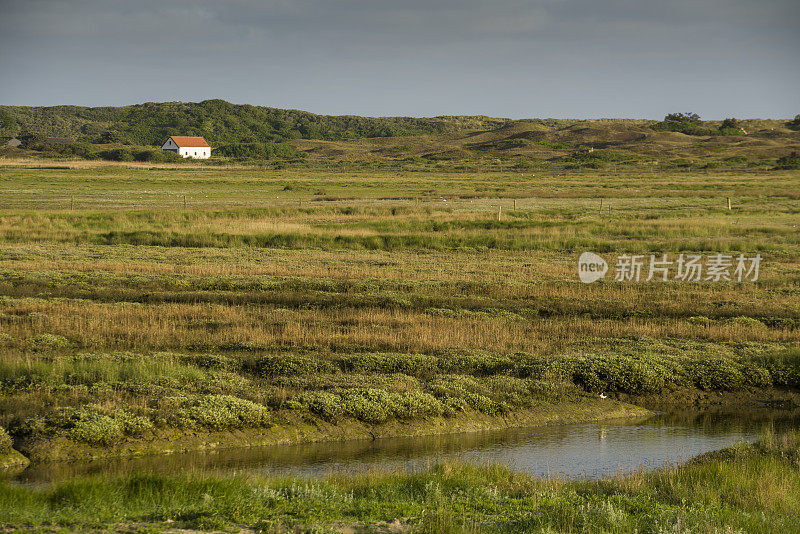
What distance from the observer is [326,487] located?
29.0ft

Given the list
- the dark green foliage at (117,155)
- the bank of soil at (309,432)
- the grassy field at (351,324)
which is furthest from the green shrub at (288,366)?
the dark green foliage at (117,155)

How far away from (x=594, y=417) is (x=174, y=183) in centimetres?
7974

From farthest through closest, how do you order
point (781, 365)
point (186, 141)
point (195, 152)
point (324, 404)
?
point (195, 152) → point (186, 141) → point (781, 365) → point (324, 404)

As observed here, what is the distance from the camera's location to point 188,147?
175750 millimetres

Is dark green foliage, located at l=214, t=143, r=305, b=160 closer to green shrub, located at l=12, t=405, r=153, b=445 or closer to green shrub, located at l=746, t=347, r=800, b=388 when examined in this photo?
green shrub, located at l=746, t=347, r=800, b=388

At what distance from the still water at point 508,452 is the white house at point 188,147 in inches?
6615

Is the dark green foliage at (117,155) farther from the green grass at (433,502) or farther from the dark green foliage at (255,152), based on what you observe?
the green grass at (433,502)

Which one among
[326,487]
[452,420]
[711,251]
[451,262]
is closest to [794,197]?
[711,251]

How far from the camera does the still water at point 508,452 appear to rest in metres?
10.5

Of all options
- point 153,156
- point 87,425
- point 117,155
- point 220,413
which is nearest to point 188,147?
point 153,156

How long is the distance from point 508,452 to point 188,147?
17374cm

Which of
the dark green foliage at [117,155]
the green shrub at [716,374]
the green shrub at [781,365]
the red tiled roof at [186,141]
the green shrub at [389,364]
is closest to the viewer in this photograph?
the green shrub at [389,364]

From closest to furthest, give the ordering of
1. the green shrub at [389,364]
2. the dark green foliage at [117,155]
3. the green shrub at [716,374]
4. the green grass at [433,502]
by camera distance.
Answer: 1. the green grass at [433,502]
2. the green shrub at [389,364]
3. the green shrub at [716,374]
4. the dark green foliage at [117,155]

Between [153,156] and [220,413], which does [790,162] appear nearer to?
[153,156]
